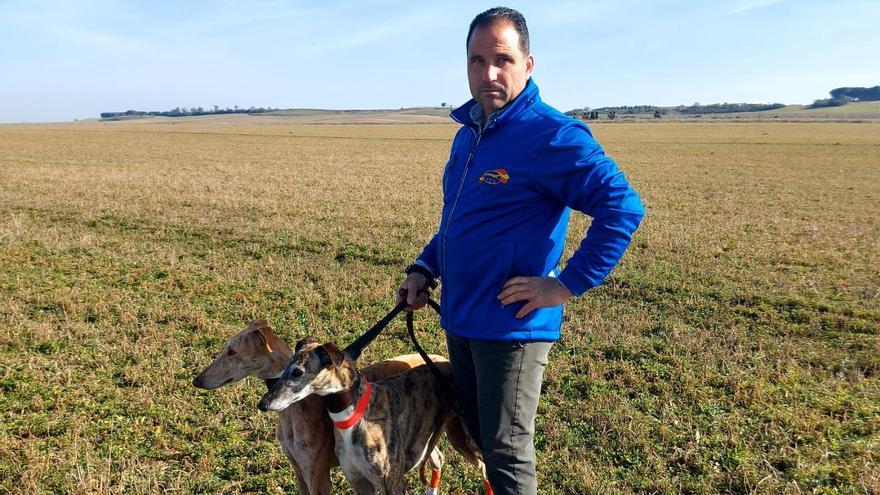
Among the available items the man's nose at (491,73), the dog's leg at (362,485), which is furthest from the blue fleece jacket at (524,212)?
the dog's leg at (362,485)

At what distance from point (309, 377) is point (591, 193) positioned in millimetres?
1754

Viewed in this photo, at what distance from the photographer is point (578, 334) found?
7.25 metres

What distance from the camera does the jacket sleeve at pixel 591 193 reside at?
8.08 ft

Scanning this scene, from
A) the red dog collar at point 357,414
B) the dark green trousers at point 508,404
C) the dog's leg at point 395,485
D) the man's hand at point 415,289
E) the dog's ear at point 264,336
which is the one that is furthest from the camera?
the dog's ear at point 264,336

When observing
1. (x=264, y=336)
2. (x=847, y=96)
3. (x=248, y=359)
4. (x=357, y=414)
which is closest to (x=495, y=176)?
(x=357, y=414)

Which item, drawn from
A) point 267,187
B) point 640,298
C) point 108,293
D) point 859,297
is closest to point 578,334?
point 640,298

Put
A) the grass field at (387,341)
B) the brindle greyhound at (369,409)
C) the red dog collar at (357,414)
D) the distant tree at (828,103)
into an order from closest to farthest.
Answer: the brindle greyhound at (369,409)
the red dog collar at (357,414)
the grass field at (387,341)
the distant tree at (828,103)

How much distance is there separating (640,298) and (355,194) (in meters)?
11.6

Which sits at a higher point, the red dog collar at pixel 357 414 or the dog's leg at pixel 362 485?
the red dog collar at pixel 357 414

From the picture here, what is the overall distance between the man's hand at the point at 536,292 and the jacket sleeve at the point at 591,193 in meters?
0.06

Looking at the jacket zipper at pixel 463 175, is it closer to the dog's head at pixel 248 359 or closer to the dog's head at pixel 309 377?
the dog's head at pixel 309 377

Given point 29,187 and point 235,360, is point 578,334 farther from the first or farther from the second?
point 29,187

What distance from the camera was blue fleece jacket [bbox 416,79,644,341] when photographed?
2.49m

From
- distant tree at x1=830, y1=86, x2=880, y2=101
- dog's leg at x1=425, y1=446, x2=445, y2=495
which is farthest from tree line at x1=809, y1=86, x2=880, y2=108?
dog's leg at x1=425, y1=446, x2=445, y2=495
